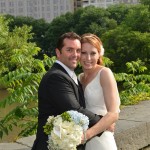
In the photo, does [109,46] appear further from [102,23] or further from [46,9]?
[46,9]

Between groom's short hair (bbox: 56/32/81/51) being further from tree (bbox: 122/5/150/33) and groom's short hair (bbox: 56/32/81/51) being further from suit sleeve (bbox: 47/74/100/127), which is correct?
tree (bbox: 122/5/150/33)

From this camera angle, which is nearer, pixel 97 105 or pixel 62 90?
pixel 62 90

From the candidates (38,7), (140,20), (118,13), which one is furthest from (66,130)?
(38,7)

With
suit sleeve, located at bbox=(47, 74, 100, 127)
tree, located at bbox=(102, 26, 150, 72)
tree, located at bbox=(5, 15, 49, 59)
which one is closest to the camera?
suit sleeve, located at bbox=(47, 74, 100, 127)

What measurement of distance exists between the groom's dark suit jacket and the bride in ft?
0.47

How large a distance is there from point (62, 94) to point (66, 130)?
10.0 inches

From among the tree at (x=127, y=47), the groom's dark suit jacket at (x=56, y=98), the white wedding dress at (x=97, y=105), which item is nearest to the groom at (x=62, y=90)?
the groom's dark suit jacket at (x=56, y=98)

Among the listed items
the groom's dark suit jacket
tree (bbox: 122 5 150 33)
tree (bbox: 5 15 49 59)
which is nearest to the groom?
the groom's dark suit jacket

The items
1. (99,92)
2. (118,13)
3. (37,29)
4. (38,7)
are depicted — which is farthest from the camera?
(38,7)

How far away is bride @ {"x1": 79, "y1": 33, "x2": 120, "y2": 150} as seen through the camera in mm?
2955

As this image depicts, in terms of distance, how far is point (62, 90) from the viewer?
2.74m

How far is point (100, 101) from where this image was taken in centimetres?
304

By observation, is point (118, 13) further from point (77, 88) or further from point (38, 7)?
point (38, 7)

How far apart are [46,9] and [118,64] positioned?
84498mm
